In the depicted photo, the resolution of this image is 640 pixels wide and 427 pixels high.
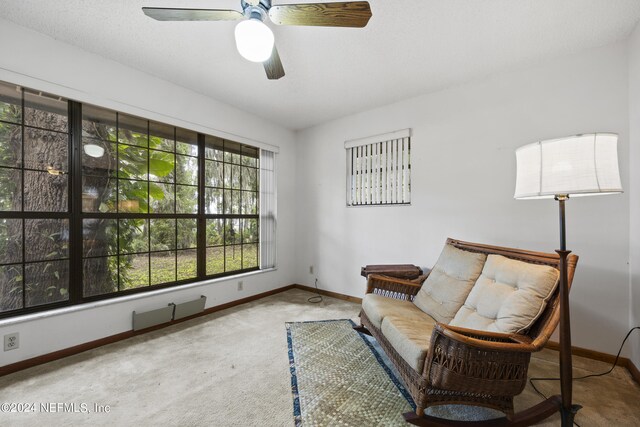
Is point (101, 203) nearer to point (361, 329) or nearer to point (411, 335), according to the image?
point (361, 329)

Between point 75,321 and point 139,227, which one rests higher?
point 139,227

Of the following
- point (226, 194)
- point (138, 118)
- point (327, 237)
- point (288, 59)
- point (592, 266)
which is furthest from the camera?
point (327, 237)

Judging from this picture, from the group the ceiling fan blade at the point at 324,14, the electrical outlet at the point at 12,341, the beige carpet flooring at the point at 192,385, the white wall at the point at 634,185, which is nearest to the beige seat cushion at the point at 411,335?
the beige carpet flooring at the point at 192,385

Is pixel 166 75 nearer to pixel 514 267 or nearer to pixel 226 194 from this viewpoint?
pixel 226 194

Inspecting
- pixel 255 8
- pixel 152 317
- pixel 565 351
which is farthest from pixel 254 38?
pixel 152 317

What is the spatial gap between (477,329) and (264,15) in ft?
7.74

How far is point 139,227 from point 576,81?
4388mm

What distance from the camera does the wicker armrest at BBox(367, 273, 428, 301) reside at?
239 cm

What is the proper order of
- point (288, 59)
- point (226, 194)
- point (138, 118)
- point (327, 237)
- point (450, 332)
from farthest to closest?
point (327, 237) → point (226, 194) → point (138, 118) → point (288, 59) → point (450, 332)

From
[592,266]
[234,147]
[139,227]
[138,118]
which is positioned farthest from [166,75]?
[592,266]

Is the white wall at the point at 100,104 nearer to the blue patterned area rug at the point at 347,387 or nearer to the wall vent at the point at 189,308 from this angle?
the wall vent at the point at 189,308

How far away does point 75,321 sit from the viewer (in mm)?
2199

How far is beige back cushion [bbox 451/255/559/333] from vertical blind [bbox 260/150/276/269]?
2.72 m

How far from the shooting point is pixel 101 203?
8.02 ft
